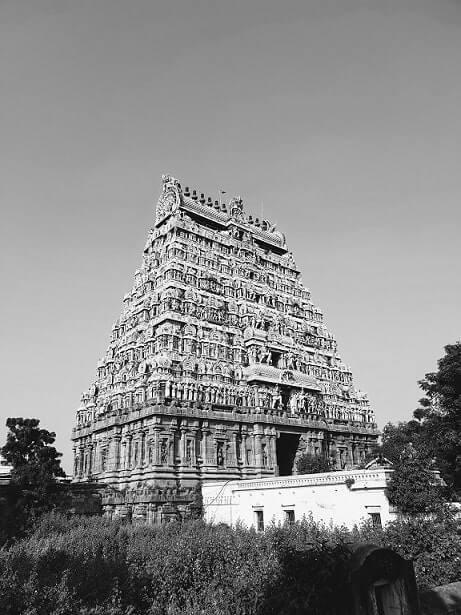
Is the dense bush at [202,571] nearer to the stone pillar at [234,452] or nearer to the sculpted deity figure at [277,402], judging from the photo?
the stone pillar at [234,452]

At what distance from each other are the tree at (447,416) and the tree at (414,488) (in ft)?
14.7

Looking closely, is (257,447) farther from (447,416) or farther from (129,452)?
(447,416)

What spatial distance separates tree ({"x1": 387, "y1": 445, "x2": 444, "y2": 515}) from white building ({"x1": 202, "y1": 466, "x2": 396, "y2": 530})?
69cm

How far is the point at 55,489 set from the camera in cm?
3550

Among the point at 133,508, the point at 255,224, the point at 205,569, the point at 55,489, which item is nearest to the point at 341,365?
the point at 255,224

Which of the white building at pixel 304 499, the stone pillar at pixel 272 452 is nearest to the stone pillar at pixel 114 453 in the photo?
the white building at pixel 304 499

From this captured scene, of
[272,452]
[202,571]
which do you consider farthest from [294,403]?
[202,571]

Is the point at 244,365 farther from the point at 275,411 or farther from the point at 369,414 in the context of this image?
the point at 369,414

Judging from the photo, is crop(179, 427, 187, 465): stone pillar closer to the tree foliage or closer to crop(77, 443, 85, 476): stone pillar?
the tree foliage

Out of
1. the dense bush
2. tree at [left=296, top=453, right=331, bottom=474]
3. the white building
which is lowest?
the dense bush

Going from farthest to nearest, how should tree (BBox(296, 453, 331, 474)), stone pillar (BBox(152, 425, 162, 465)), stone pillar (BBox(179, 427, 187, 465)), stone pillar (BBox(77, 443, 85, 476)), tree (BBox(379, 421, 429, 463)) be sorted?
stone pillar (BBox(77, 443, 85, 476)), tree (BBox(379, 421, 429, 463)), tree (BBox(296, 453, 331, 474)), stone pillar (BBox(179, 427, 187, 465)), stone pillar (BBox(152, 425, 162, 465))

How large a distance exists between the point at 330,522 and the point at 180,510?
14.1 m

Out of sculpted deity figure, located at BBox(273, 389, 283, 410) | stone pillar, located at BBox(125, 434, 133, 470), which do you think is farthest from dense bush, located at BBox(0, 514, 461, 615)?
sculpted deity figure, located at BBox(273, 389, 283, 410)

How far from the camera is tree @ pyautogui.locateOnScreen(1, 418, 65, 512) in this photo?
34.7 meters
